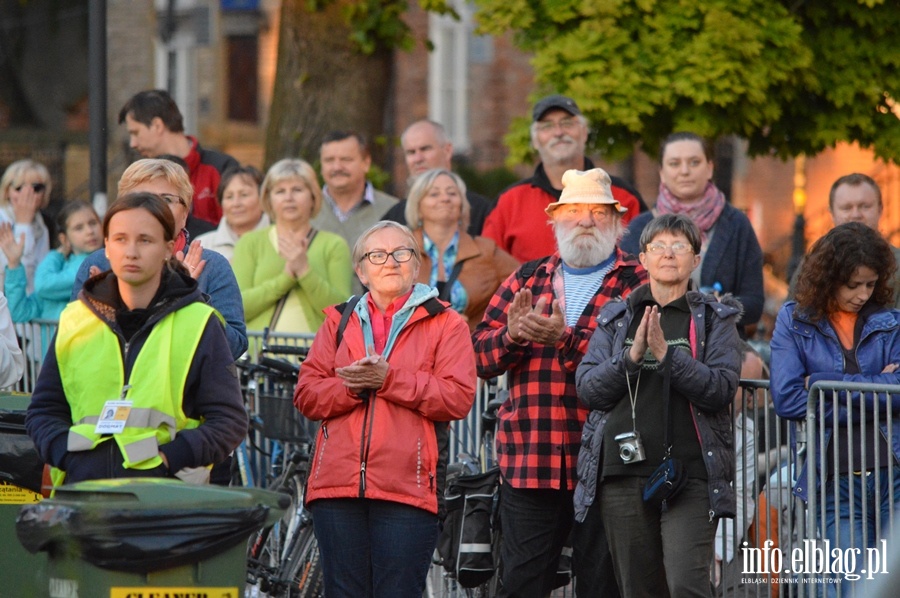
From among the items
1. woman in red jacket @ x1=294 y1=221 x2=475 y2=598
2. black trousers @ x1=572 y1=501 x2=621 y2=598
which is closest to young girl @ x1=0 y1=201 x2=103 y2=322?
woman in red jacket @ x1=294 y1=221 x2=475 y2=598

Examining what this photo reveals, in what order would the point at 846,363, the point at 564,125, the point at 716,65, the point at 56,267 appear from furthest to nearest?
1. the point at 716,65
2. the point at 56,267
3. the point at 564,125
4. the point at 846,363

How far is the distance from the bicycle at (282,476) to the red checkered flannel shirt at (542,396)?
1.17 meters

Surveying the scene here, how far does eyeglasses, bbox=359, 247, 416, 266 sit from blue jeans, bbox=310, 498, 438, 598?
106cm

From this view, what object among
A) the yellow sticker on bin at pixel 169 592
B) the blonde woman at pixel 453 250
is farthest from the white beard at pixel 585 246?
the yellow sticker on bin at pixel 169 592

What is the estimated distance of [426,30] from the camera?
25266 mm

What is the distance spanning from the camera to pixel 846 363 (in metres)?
7.00

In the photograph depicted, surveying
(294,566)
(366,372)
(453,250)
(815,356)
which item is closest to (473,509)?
(294,566)

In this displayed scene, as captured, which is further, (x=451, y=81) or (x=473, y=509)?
(x=451, y=81)

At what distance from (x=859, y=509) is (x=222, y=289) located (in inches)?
120

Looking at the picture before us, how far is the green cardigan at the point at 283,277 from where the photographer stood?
29.9ft

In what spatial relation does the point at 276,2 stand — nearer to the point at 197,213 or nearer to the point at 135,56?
the point at 135,56

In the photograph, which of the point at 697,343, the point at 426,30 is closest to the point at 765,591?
the point at 697,343

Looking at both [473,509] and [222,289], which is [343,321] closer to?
[222,289]

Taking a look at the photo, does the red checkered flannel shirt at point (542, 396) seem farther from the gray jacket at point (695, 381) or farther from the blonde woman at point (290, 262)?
the blonde woman at point (290, 262)
